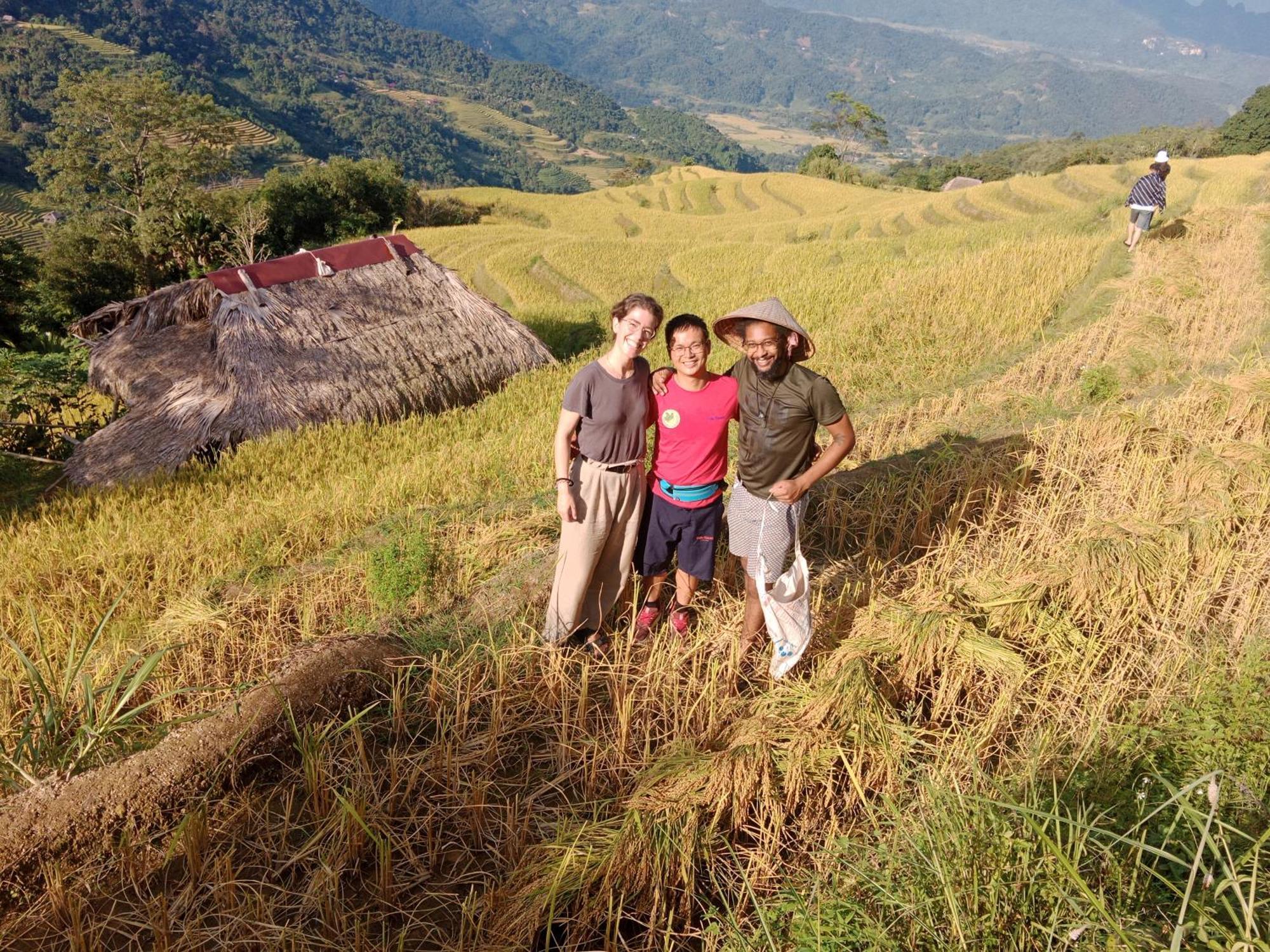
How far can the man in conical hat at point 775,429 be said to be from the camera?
7.66ft

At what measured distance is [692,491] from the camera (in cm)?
269

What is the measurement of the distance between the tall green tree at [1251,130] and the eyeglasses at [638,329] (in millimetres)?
47217

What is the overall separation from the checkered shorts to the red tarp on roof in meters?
6.57

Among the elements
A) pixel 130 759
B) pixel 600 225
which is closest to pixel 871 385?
pixel 130 759

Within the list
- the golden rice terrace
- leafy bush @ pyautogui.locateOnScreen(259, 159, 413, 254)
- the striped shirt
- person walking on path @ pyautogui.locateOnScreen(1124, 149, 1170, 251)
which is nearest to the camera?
the golden rice terrace

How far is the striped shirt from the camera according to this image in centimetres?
874

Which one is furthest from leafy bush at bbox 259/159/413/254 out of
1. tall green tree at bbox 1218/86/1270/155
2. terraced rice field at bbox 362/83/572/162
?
terraced rice field at bbox 362/83/572/162

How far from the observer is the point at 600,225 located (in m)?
22.2

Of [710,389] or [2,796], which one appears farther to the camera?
[710,389]

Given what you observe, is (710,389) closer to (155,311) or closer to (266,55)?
(155,311)

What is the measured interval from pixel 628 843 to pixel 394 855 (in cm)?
72

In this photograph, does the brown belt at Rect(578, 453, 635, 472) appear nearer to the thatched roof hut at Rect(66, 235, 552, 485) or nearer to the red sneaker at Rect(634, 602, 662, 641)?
the red sneaker at Rect(634, 602, 662, 641)

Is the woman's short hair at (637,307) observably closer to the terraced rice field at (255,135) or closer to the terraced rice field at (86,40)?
the terraced rice field at (255,135)

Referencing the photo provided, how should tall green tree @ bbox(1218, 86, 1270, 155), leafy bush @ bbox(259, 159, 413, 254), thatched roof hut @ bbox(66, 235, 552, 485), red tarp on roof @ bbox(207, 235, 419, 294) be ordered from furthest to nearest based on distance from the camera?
tall green tree @ bbox(1218, 86, 1270, 155), leafy bush @ bbox(259, 159, 413, 254), red tarp on roof @ bbox(207, 235, 419, 294), thatched roof hut @ bbox(66, 235, 552, 485)
